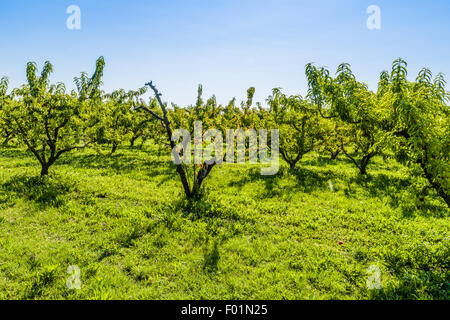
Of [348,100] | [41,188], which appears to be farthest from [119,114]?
[348,100]

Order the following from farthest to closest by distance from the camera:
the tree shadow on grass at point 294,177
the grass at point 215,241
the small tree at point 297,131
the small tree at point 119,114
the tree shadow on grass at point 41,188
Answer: the small tree at point 297,131, the small tree at point 119,114, the tree shadow on grass at point 294,177, the tree shadow on grass at point 41,188, the grass at point 215,241

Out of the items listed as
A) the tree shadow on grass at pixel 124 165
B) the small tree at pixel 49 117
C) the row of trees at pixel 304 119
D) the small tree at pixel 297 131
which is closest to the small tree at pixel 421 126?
the row of trees at pixel 304 119

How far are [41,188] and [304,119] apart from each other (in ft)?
54.0

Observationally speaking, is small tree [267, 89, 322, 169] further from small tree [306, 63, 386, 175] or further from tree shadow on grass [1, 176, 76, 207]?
tree shadow on grass [1, 176, 76, 207]

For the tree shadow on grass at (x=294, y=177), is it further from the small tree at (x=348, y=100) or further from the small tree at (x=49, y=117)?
the small tree at (x=49, y=117)

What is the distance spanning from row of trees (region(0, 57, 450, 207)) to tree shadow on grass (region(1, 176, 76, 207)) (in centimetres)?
111

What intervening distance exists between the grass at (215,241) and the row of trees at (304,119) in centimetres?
162

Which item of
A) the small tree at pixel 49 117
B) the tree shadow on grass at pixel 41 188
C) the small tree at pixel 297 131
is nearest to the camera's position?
the tree shadow on grass at pixel 41 188

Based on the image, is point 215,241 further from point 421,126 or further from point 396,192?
point 396,192

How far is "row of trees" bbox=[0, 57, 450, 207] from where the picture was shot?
5488mm

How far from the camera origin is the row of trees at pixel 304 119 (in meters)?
5.49
